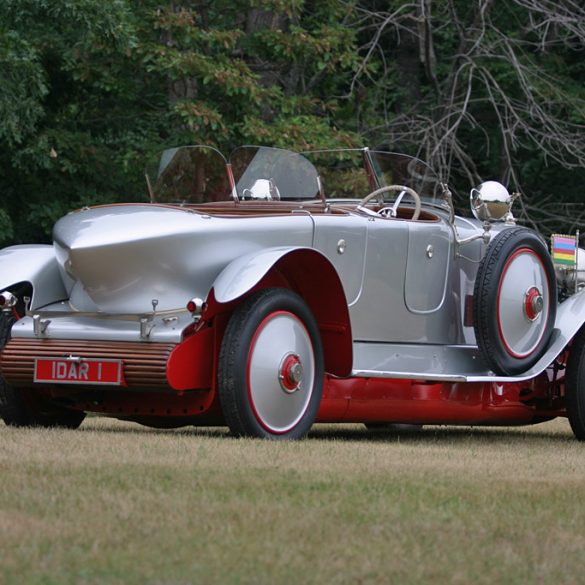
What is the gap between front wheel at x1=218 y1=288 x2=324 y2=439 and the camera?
711cm

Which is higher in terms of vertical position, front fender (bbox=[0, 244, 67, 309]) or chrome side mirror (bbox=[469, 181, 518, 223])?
chrome side mirror (bbox=[469, 181, 518, 223])

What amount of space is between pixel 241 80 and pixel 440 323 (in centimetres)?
770

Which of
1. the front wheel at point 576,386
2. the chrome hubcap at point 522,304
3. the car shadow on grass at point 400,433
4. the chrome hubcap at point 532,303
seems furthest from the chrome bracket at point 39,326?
the front wheel at point 576,386

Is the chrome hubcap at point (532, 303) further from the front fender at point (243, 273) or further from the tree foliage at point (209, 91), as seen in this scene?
the tree foliage at point (209, 91)

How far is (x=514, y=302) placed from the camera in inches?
335

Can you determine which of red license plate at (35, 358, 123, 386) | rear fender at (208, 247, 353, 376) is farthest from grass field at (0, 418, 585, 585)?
rear fender at (208, 247, 353, 376)

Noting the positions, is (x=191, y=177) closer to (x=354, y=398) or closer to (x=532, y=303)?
(x=354, y=398)

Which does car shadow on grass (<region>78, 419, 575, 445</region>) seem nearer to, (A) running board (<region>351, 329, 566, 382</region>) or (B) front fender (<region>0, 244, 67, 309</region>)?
(A) running board (<region>351, 329, 566, 382</region>)

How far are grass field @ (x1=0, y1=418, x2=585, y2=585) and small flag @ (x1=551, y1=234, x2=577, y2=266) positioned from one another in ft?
8.88

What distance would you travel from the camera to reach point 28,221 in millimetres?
16375

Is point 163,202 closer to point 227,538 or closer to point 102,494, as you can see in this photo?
point 102,494

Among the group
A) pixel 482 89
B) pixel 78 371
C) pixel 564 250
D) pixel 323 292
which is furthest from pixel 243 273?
pixel 482 89

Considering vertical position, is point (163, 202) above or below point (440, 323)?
above

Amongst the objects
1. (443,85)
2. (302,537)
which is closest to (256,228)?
(302,537)
